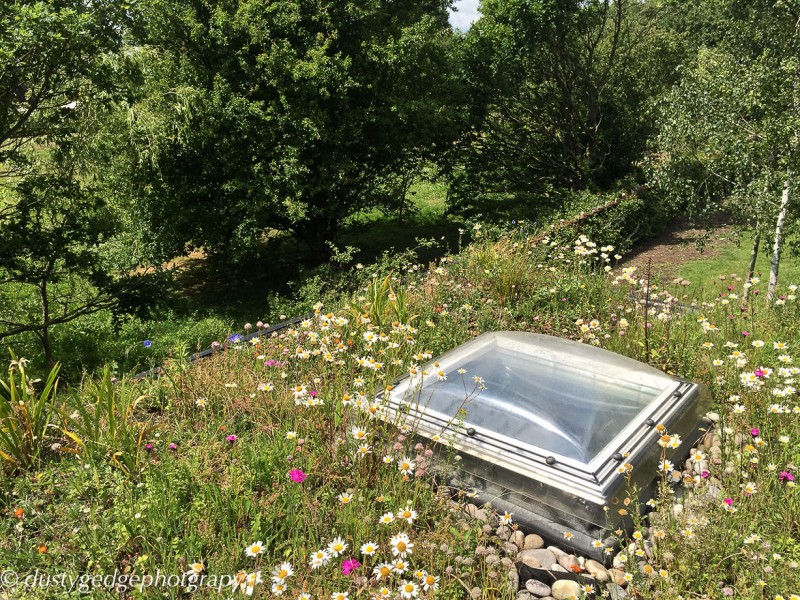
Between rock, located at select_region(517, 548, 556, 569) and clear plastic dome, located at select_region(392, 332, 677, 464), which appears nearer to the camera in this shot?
rock, located at select_region(517, 548, 556, 569)

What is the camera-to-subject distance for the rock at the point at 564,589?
246cm

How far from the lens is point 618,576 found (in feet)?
8.37

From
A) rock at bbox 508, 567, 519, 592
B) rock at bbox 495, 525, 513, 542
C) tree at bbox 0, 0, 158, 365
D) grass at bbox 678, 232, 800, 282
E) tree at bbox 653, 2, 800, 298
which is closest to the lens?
rock at bbox 508, 567, 519, 592

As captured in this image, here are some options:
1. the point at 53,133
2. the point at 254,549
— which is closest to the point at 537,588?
the point at 254,549

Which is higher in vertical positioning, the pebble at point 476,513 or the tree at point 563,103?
the tree at point 563,103

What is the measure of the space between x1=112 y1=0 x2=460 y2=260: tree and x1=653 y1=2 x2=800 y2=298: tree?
4.01 metres

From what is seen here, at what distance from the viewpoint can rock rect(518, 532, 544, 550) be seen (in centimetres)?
271

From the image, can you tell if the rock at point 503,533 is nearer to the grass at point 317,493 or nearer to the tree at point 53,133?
the grass at point 317,493

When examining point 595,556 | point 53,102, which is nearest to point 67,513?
point 595,556

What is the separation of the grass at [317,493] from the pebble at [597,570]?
158 millimetres

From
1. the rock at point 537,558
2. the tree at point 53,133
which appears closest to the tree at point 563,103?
the tree at point 53,133

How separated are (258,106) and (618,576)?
7959 mm

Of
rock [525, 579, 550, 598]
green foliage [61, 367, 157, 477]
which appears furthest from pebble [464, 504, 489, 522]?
green foliage [61, 367, 157, 477]

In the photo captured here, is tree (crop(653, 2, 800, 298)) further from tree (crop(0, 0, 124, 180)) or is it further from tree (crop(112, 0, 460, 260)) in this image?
tree (crop(0, 0, 124, 180))
